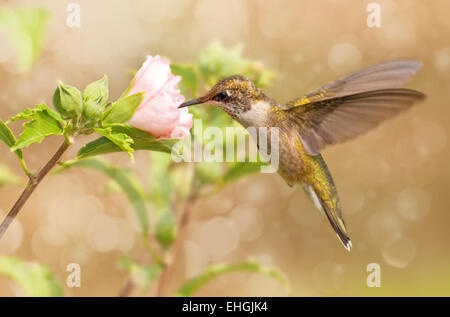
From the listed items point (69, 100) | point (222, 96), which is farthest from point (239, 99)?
point (69, 100)

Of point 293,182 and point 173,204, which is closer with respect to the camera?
point 293,182

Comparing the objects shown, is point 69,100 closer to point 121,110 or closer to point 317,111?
point 121,110

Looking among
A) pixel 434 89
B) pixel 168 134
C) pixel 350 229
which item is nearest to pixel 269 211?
pixel 350 229

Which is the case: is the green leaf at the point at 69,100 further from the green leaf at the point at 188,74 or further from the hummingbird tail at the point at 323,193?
the hummingbird tail at the point at 323,193

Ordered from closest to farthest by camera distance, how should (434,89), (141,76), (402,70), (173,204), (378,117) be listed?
(141,76)
(378,117)
(402,70)
(173,204)
(434,89)

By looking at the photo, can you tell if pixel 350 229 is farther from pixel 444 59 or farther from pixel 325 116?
pixel 325 116

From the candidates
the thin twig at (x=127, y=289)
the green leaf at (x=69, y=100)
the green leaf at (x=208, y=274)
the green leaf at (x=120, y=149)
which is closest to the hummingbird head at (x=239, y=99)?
the green leaf at (x=120, y=149)

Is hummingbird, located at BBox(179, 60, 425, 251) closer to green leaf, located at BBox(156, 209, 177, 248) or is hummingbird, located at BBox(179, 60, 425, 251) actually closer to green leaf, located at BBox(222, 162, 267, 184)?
green leaf, located at BBox(222, 162, 267, 184)
